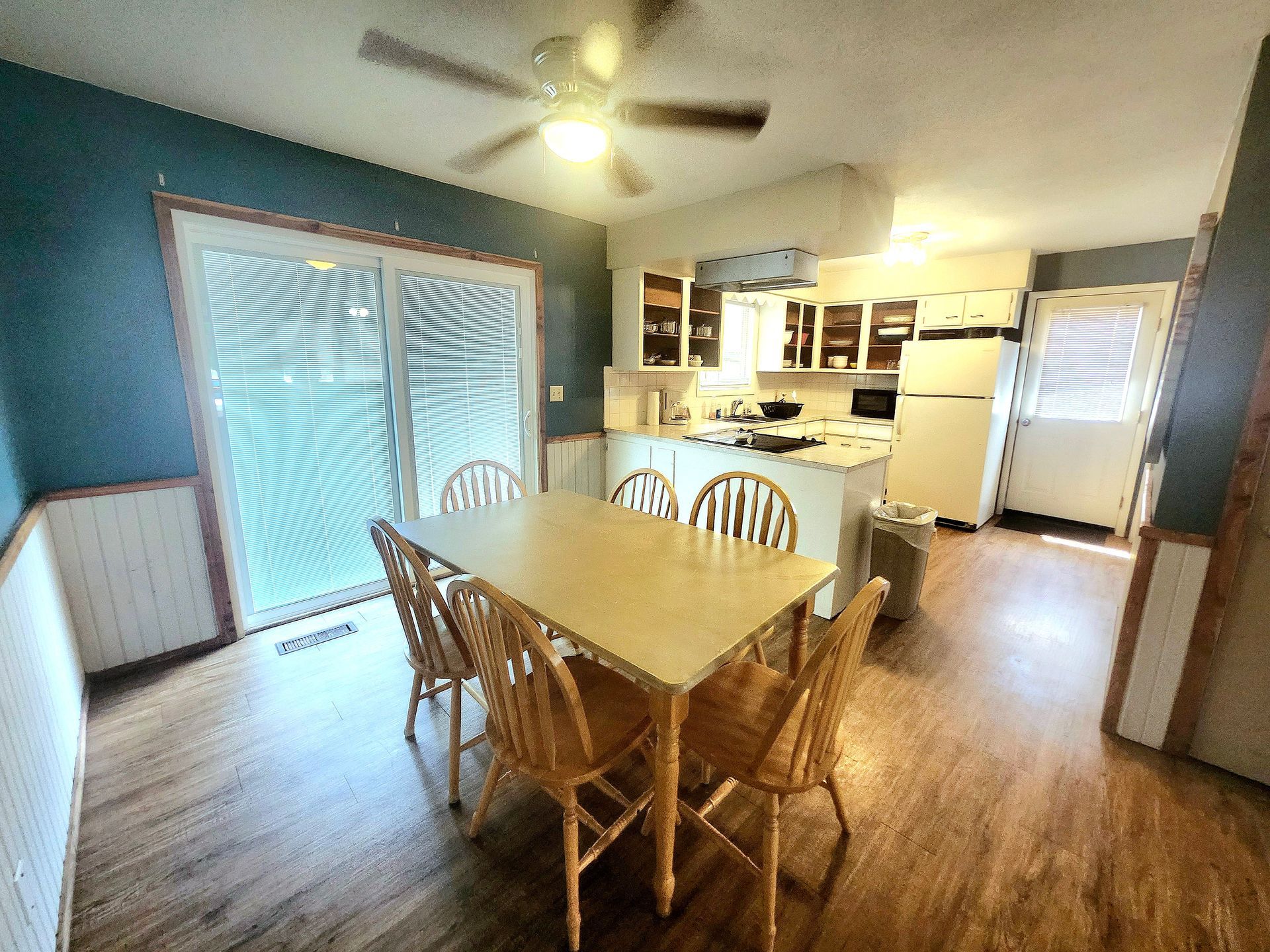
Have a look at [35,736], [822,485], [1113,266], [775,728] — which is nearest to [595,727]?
[775,728]

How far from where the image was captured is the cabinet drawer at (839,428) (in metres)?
5.13

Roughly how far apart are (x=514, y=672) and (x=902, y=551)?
2.45m

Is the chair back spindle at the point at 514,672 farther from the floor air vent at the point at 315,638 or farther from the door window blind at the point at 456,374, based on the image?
the door window blind at the point at 456,374

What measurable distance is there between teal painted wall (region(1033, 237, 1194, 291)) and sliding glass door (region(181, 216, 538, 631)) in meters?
4.38

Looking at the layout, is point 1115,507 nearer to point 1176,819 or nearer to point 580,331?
point 1176,819

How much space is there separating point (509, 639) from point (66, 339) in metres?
2.31

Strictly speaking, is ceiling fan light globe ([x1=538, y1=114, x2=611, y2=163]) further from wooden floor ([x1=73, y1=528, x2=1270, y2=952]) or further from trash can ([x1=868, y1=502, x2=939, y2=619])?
trash can ([x1=868, y1=502, x2=939, y2=619])

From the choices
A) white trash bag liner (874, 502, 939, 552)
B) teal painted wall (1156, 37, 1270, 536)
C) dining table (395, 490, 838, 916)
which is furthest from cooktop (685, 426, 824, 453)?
teal painted wall (1156, 37, 1270, 536)

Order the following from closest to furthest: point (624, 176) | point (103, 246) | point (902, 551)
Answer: point (103, 246) → point (624, 176) → point (902, 551)

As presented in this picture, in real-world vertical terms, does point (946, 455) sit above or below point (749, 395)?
below

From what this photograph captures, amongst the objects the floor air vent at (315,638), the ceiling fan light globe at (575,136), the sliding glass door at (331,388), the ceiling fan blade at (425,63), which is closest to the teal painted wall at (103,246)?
the sliding glass door at (331,388)

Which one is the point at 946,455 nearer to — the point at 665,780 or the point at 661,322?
the point at 661,322

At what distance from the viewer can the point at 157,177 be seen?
2.10 metres

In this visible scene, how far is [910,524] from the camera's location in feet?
9.16
